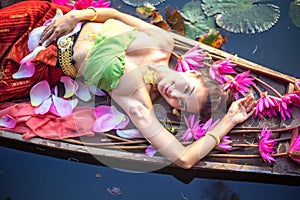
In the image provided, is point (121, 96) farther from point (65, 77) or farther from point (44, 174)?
point (44, 174)

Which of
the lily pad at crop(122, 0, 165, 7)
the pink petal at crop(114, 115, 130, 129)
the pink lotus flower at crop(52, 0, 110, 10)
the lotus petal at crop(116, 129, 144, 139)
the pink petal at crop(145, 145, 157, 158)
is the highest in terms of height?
the pink lotus flower at crop(52, 0, 110, 10)

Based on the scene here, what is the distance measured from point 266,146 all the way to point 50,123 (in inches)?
25.4

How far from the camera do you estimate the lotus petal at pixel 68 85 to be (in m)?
1.60

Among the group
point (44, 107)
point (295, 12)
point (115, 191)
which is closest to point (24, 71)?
point (44, 107)

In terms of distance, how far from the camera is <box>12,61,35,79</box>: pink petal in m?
1.57

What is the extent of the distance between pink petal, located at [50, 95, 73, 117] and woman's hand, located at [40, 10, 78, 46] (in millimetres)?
177

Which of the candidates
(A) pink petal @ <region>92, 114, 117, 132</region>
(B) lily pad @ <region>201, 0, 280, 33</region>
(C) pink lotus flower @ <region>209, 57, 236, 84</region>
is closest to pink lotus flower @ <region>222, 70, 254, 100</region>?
(C) pink lotus flower @ <region>209, 57, 236, 84</region>

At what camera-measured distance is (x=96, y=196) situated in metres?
1.57

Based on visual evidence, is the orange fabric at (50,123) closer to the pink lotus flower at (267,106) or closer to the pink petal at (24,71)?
the pink petal at (24,71)

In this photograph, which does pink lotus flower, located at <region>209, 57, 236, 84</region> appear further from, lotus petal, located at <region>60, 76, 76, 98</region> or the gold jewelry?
lotus petal, located at <region>60, 76, 76, 98</region>

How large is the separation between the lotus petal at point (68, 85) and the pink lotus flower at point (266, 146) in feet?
1.96

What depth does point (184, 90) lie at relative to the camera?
1416 millimetres

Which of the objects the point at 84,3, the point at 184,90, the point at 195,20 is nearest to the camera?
the point at 184,90

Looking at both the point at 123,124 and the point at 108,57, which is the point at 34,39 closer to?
the point at 108,57
